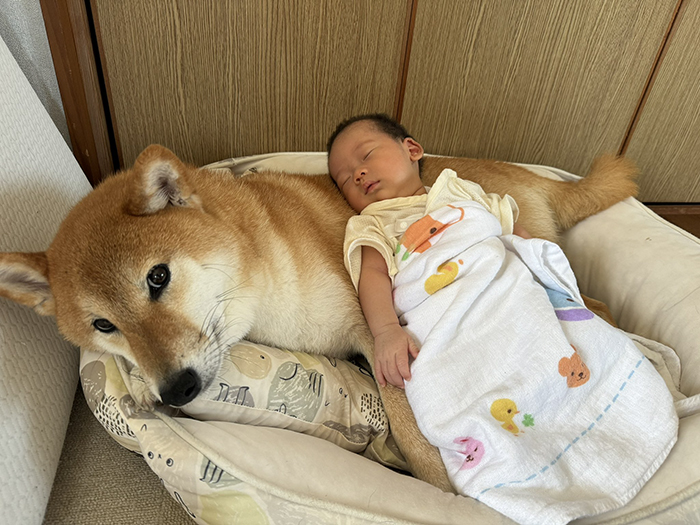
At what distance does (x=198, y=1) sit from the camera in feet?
4.75

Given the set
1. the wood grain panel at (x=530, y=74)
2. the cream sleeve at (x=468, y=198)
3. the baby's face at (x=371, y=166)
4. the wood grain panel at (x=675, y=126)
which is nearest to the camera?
the cream sleeve at (x=468, y=198)

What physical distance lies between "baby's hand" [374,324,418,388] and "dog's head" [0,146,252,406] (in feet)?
1.02

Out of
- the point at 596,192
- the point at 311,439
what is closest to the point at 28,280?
the point at 311,439

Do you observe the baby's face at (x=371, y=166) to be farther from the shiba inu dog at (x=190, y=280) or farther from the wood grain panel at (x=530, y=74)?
the wood grain panel at (x=530, y=74)

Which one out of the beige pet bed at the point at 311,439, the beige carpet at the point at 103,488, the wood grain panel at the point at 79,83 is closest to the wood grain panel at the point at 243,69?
the wood grain panel at the point at 79,83

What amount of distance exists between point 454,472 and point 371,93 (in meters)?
1.38

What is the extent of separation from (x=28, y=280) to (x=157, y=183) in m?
0.31

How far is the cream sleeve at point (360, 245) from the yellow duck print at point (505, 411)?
15.1 inches

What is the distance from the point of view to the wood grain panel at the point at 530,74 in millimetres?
1705

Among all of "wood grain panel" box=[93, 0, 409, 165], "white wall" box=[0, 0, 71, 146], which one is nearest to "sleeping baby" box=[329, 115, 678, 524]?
"wood grain panel" box=[93, 0, 409, 165]

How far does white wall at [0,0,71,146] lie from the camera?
1.44 m

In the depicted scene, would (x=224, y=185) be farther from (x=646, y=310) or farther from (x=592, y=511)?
(x=646, y=310)

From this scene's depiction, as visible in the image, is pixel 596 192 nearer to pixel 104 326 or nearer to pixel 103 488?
pixel 104 326

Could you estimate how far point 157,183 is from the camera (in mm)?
906
